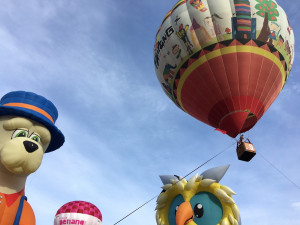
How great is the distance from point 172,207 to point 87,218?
2.48 metres

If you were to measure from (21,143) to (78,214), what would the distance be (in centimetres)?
364

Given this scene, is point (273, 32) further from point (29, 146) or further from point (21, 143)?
point (21, 143)

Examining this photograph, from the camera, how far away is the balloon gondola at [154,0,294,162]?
10.6 meters

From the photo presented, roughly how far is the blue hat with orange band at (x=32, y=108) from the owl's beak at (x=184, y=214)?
3.51m

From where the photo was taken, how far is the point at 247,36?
10555 millimetres

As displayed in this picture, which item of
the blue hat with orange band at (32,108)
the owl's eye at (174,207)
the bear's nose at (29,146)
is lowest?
the owl's eye at (174,207)

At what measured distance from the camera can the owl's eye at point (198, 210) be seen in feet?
26.5

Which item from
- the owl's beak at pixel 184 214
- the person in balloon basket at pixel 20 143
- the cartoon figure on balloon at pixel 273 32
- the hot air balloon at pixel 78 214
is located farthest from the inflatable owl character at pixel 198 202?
the cartoon figure on balloon at pixel 273 32

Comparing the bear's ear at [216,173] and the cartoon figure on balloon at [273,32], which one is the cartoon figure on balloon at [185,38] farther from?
the bear's ear at [216,173]

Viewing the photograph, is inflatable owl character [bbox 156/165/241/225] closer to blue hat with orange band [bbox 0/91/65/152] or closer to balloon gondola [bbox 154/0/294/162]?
balloon gondola [bbox 154/0/294/162]

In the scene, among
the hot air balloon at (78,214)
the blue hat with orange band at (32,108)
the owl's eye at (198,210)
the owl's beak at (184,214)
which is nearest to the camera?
the blue hat with orange band at (32,108)

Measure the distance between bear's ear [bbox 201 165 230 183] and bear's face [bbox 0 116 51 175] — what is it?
4.43m

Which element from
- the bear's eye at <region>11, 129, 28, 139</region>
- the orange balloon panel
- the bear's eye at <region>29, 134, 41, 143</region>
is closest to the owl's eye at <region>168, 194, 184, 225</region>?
the orange balloon panel

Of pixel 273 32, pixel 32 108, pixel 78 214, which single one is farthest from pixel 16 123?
pixel 273 32
